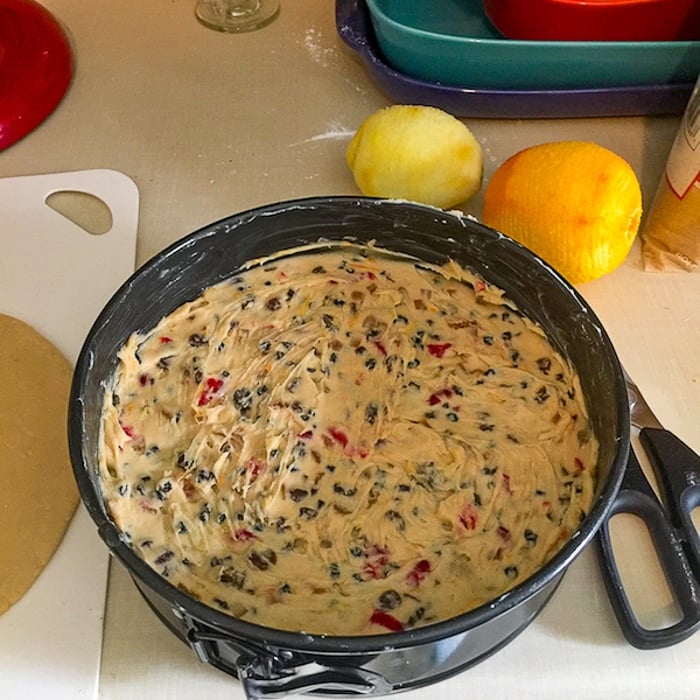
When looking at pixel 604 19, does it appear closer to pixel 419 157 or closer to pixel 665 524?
pixel 419 157

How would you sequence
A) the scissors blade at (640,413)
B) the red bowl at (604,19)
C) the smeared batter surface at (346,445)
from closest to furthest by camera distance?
the smeared batter surface at (346,445) < the scissors blade at (640,413) < the red bowl at (604,19)

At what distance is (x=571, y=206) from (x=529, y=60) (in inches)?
8.4

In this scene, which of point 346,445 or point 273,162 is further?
point 273,162

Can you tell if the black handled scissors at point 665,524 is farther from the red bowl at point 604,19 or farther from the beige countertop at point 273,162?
the red bowl at point 604,19

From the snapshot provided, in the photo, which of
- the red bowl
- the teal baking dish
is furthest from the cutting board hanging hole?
the red bowl

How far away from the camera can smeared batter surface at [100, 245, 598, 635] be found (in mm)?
579

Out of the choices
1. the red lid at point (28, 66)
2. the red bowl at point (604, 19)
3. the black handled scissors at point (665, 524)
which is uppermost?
the red bowl at point (604, 19)

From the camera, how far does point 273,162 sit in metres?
0.90

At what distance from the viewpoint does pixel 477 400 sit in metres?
0.68

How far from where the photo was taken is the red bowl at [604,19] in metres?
0.82

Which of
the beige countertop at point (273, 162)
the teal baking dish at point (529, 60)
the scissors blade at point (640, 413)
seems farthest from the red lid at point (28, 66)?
the scissors blade at point (640, 413)

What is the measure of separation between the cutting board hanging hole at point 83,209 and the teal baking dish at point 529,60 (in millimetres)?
338

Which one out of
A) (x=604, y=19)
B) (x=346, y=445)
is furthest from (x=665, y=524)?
(x=604, y=19)

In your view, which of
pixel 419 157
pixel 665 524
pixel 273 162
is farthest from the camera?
pixel 273 162
